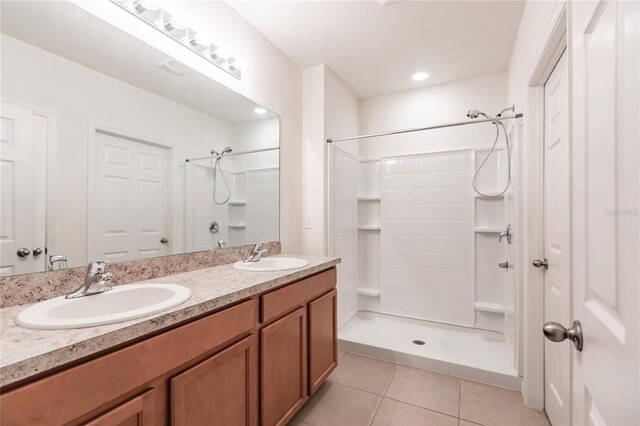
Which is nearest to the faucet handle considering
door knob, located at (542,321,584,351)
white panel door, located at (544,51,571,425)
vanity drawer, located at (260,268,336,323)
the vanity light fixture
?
vanity drawer, located at (260,268,336,323)

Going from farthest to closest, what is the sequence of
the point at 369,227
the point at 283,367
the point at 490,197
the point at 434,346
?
the point at 369,227 < the point at 490,197 < the point at 434,346 < the point at 283,367

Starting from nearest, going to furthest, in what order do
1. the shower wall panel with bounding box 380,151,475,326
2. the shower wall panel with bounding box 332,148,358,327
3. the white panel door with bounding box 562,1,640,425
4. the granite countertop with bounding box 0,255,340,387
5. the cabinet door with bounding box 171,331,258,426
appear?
the white panel door with bounding box 562,1,640,425, the granite countertop with bounding box 0,255,340,387, the cabinet door with bounding box 171,331,258,426, the shower wall panel with bounding box 332,148,358,327, the shower wall panel with bounding box 380,151,475,326

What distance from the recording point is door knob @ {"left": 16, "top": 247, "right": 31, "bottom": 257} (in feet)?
3.42

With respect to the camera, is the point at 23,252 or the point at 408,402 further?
the point at 408,402

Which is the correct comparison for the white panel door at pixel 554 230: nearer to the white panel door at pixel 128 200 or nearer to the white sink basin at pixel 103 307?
the white sink basin at pixel 103 307

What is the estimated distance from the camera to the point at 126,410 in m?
0.80

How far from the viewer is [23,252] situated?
1.05m

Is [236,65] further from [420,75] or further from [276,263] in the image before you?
[420,75]

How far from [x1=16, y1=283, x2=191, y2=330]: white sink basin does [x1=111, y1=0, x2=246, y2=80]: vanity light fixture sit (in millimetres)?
1285

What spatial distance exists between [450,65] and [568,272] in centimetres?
→ 241

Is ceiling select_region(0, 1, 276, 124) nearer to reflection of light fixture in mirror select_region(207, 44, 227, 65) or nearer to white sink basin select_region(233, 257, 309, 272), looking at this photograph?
reflection of light fixture in mirror select_region(207, 44, 227, 65)

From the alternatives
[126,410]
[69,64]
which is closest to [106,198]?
[69,64]

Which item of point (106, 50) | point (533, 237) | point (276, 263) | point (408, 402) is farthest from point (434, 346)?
point (106, 50)

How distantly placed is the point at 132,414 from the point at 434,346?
7.61ft
